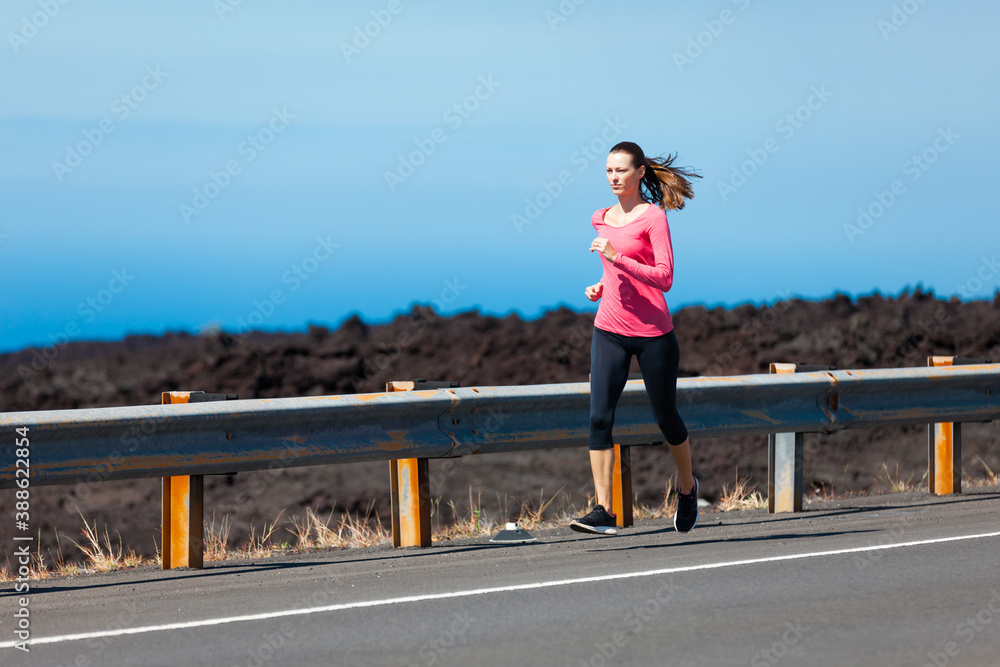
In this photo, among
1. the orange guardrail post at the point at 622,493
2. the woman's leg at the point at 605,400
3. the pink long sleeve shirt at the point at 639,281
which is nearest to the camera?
the pink long sleeve shirt at the point at 639,281

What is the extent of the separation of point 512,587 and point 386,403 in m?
1.95

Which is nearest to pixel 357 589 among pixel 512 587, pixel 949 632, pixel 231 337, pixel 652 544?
pixel 512 587

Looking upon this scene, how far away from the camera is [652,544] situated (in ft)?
25.1

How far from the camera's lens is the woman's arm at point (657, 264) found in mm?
7184

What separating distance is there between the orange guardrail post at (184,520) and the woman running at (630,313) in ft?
7.29

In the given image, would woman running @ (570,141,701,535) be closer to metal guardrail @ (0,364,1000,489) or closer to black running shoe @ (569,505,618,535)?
black running shoe @ (569,505,618,535)

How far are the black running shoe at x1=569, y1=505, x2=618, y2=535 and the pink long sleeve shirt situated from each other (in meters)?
1.11

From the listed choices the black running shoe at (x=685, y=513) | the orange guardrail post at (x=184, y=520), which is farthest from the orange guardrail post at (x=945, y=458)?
the orange guardrail post at (x=184, y=520)

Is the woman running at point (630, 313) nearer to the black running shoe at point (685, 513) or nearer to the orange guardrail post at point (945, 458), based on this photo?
the black running shoe at point (685, 513)

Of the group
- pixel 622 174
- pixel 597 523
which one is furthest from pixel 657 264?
pixel 597 523

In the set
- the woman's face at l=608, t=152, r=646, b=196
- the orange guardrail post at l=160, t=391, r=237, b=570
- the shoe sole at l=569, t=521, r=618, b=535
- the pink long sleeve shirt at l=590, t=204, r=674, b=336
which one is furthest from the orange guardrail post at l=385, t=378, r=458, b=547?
the woman's face at l=608, t=152, r=646, b=196

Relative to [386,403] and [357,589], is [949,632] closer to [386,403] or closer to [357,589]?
[357,589]

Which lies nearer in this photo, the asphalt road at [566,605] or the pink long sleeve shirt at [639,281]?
the asphalt road at [566,605]

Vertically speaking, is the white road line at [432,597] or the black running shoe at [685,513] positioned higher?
the black running shoe at [685,513]
